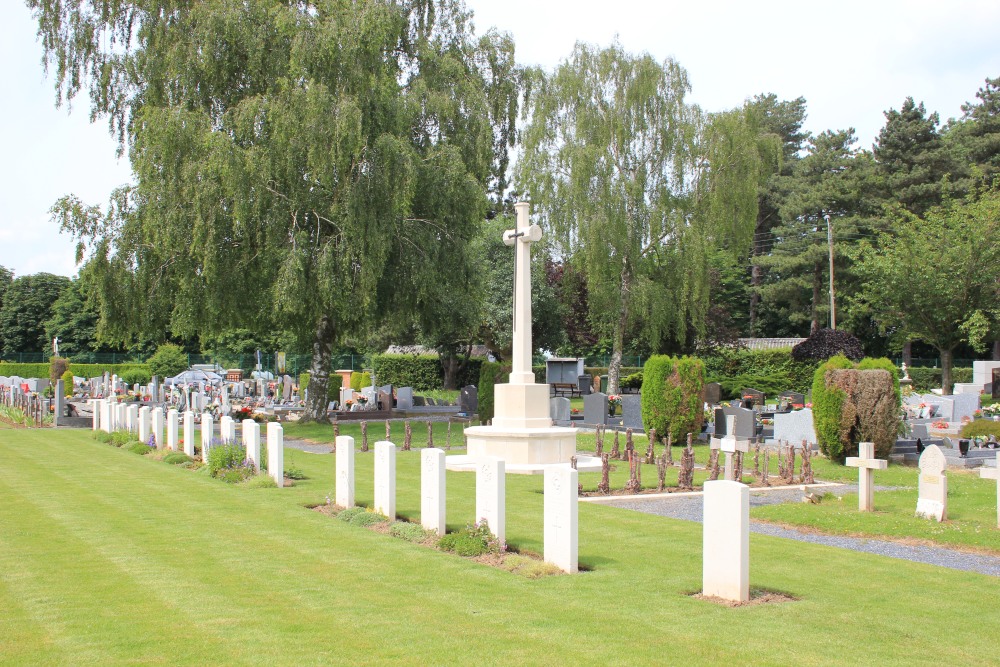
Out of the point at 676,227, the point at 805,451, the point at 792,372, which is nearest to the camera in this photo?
the point at 805,451

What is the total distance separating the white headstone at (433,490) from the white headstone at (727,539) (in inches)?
125

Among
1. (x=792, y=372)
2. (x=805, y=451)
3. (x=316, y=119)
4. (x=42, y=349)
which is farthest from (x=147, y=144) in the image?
(x=42, y=349)

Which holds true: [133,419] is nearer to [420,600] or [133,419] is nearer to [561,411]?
[561,411]

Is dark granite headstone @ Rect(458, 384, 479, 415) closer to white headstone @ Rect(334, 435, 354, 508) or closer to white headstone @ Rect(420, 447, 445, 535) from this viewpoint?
white headstone @ Rect(334, 435, 354, 508)

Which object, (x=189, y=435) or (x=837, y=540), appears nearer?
(x=837, y=540)

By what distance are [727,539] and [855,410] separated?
1207cm

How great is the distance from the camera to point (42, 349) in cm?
7044

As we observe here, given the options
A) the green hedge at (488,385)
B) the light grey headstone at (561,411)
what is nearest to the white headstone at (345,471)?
the green hedge at (488,385)

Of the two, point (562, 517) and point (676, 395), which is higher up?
point (676, 395)

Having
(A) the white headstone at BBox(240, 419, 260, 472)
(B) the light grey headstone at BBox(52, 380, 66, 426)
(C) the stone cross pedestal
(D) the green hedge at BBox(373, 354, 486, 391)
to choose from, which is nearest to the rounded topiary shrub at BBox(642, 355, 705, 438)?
(C) the stone cross pedestal

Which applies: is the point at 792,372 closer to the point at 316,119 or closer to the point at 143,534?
the point at 316,119

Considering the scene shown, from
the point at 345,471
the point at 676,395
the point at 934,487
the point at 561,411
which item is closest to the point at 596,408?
the point at 561,411

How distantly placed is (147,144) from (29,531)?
626 inches

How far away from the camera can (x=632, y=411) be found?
76.2 feet
